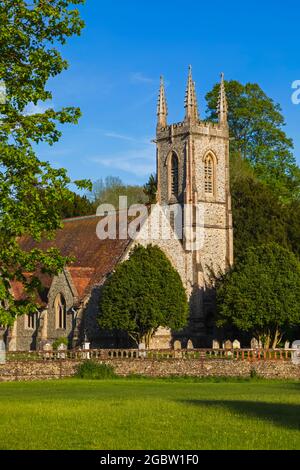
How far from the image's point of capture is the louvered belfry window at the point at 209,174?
217 feet

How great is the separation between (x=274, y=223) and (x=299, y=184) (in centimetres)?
1264

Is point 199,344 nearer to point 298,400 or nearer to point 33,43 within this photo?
point 298,400

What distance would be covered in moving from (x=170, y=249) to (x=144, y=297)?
8.09m

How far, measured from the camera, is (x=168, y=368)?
4031 centimetres

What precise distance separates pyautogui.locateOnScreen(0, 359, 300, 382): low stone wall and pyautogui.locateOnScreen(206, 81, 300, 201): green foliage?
139 feet

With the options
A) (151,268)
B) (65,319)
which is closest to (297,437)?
(151,268)

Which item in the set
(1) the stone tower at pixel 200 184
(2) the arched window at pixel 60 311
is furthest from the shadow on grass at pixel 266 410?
(1) the stone tower at pixel 200 184

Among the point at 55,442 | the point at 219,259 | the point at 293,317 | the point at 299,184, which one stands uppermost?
the point at 299,184

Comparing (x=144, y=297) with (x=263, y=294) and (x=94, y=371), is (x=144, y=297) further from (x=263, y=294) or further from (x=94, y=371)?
(x=94, y=371)

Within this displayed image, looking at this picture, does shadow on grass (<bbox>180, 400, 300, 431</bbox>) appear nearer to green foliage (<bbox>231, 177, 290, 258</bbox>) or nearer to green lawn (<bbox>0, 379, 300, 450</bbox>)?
green lawn (<bbox>0, 379, 300, 450</bbox>)

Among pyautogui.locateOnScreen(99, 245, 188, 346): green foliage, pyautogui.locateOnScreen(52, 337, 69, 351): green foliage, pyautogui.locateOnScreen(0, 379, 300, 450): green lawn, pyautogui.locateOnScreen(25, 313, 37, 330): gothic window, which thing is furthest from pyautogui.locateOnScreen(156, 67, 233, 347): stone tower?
pyautogui.locateOnScreen(0, 379, 300, 450): green lawn

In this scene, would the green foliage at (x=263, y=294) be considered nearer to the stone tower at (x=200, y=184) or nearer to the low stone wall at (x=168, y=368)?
the stone tower at (x=200, y=184)

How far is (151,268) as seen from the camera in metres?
55.9

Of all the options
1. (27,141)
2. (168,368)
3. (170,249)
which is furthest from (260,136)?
(27,141)
